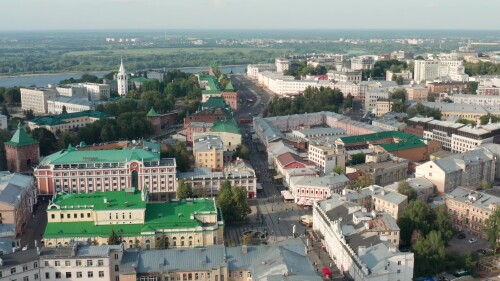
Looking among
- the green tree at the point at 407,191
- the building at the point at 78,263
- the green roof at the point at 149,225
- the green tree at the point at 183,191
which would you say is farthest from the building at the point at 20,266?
the green tree at the point at 407,191

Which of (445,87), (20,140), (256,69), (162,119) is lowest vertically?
(162,119)

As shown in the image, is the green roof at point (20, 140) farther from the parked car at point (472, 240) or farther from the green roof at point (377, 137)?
the parked car at point (472, 240)

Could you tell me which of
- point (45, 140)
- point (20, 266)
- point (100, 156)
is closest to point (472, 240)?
point (20, 266)

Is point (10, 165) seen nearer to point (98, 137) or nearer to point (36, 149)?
point (36, 149)

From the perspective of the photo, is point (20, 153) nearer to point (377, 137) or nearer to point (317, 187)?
point (317, 187)

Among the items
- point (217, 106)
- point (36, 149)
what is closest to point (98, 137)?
point (36, 149)

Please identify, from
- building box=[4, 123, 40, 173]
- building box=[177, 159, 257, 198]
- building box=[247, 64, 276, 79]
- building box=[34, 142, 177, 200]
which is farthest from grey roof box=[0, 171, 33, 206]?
building box=[247, 64, 276, 79]
